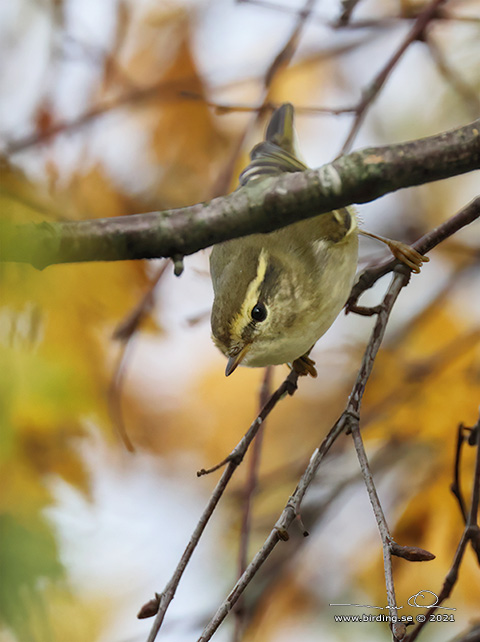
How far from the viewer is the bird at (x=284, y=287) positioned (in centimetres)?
177

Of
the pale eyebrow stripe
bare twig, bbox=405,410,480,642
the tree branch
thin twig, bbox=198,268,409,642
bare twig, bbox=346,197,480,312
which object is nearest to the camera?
the tree branch

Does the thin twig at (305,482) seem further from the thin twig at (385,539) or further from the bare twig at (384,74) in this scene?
the bare twig at (384,74)

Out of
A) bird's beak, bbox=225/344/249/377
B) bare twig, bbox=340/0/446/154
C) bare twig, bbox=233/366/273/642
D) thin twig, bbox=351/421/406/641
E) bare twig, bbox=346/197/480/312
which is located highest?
bare twig, bbox=340/0/446/154

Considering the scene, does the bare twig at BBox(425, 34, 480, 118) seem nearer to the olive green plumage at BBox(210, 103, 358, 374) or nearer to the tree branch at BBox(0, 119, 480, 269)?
the olive green plumage at BBox(210, 103, 358, 374)

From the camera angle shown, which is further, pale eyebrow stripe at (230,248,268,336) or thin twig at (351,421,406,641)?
pale eyebrow stripe at (230,248,268,336)

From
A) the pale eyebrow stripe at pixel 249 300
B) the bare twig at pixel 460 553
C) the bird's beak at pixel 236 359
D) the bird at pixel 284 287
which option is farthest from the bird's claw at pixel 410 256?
the bare twig at pixel 460 553

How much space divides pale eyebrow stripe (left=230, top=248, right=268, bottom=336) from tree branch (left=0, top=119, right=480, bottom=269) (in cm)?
80

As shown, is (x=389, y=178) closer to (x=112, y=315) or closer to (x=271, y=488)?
(x=112, y=315)

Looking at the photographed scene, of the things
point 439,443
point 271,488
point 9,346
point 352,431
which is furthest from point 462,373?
point 9,346

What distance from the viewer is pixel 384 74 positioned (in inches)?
78.4

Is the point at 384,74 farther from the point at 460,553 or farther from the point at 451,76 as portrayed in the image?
the point at 460,553

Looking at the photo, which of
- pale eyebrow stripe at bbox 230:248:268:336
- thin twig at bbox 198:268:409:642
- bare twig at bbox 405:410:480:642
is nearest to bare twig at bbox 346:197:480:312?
thin twig at bbox 198:268:409:642

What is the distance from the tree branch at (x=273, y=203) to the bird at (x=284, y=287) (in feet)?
2.51

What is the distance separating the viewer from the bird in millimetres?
1770
